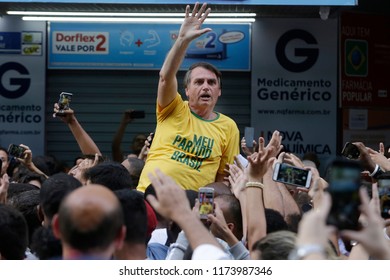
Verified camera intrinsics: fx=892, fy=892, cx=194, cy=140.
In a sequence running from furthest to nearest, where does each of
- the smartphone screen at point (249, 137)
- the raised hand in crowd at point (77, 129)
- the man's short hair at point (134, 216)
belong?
the smartphone screen at point (249, 137) → the raised hand in crowd at point (77, 129) → the man's short hair at point (134, 216)

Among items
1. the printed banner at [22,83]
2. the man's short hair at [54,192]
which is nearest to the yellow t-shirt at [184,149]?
the man's short hair at [54,192]

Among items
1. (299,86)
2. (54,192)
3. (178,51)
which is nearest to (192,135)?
(178,51)

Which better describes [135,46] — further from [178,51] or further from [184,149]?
[178,51]

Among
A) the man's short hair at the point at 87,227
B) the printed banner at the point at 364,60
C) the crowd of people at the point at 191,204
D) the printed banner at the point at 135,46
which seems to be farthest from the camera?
the printed banner at the point at 364,60

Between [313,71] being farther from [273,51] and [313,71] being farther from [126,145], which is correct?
[126,145]

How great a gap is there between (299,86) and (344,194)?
33.2 feet

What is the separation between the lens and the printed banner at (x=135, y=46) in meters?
12.2

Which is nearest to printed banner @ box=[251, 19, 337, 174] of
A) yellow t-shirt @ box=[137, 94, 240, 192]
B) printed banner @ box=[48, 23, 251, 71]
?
printed banner @ box=[48, 23, 251, 71]

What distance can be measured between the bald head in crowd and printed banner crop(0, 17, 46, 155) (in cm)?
962

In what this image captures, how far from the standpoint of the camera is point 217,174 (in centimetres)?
680

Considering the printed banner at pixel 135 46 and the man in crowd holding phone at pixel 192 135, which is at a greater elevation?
the printed banner at pixel 135 46

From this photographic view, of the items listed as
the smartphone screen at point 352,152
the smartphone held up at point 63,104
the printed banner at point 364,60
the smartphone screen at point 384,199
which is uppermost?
the printed banner at point 364,60

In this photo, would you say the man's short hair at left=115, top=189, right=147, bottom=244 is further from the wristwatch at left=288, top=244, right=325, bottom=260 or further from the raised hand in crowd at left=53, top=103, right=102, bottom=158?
the raised hand in crowd at left=53, top=103, right=102, bottom=158

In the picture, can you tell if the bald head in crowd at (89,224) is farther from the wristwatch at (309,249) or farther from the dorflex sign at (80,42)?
the dorflex sign at (80,42)
